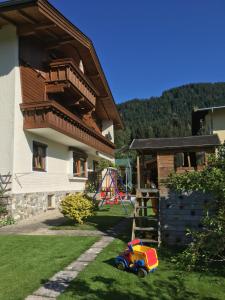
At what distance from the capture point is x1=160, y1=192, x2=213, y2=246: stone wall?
8.27 meters

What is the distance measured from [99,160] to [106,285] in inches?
902

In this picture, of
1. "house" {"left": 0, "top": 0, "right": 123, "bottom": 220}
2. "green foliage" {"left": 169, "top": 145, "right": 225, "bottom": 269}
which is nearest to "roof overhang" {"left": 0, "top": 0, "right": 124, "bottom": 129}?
"house" {"left": 0, "top": 0, "right": 123, "bottom": 220}


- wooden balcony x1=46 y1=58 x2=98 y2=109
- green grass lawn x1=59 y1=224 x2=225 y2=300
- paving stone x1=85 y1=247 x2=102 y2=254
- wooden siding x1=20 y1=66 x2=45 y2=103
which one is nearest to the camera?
green grass lawn x1=59 y1=224 x2=225 y2=300

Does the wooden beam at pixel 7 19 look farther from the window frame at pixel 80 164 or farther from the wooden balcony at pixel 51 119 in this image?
the window frame at pixel 80 164

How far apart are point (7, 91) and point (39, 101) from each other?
1475 millimetres

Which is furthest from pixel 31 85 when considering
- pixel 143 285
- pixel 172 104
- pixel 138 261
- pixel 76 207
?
pixel 172 104

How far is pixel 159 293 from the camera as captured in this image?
5441 mm

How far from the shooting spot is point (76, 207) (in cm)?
1192

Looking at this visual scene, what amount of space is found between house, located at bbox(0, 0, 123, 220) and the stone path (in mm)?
6477

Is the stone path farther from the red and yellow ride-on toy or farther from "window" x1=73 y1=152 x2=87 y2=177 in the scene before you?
"window" x1=73 y1=152 x2=87 y2=177

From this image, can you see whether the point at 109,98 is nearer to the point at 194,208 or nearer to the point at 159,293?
the point at 194,208

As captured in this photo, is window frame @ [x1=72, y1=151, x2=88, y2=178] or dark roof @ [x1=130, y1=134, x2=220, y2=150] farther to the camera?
window frame @ [x1=72, y1=151, x2=88, y2=178]

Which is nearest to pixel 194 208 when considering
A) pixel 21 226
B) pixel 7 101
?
pixel 21 226

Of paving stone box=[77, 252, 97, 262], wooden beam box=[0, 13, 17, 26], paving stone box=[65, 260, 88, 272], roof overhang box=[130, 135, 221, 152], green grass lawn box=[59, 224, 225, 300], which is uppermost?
wooden beam box=[0, 13, 17, 26]
